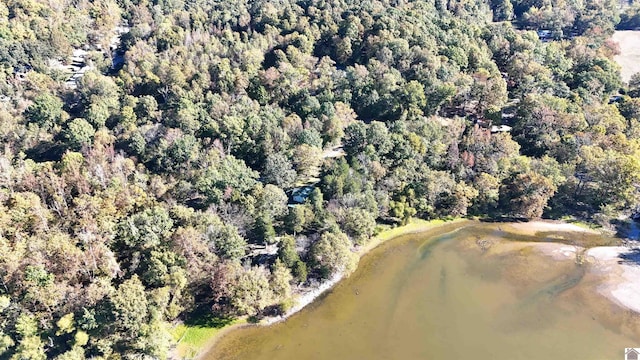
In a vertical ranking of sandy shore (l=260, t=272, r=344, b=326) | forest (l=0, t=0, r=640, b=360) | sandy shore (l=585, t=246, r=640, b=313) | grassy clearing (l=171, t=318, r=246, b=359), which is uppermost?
forest (l=0, t=0, r=640, b=360)

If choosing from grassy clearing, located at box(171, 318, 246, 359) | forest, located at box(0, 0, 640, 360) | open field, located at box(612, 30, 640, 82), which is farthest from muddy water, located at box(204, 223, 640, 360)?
open field, located at box(612, 30, 640, 82)

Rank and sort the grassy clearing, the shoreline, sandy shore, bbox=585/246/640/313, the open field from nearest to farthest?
the grassy clearing → the shoreline → sandy shore, bbox=585/246/640/313 → the open field

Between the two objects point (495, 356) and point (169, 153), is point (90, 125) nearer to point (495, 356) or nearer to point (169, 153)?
point (169, 153)

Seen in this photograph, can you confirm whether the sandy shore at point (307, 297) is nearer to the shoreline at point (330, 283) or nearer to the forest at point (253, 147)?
the shoreline at point (330, 283)

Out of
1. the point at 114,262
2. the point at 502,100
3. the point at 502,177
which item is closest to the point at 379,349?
the point at 114,262

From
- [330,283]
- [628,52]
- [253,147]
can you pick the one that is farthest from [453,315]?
[628,52]

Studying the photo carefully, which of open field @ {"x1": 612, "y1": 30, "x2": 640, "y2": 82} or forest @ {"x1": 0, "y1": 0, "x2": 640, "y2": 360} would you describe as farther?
open field @ {"x1": 612, "y1": 30, "x2": 640, "y2": 82}

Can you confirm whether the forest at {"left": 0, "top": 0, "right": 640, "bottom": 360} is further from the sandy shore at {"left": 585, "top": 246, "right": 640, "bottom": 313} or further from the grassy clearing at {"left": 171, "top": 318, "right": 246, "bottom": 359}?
the sandy shore at {"left": 585, "top": 246, "right": 640, "bottom": 313}
